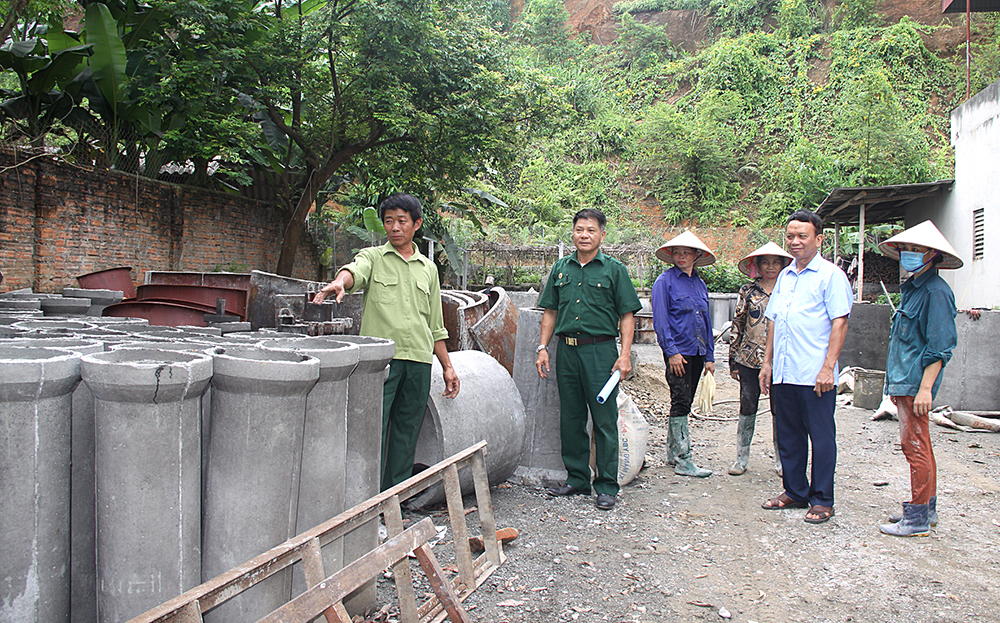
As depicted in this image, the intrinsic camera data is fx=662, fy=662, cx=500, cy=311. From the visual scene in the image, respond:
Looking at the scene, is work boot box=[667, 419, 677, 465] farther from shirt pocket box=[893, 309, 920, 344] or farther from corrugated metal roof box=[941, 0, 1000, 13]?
corrugated metal roof box=[941, 0, 1000, 13]

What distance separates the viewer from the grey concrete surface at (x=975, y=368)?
7246 millimetres

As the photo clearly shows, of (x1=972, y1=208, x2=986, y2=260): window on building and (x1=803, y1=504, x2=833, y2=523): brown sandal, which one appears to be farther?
(x1=972, y1=208, x2=986, y2=260): window on building

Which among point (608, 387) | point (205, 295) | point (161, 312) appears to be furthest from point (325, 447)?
point (205, 295)

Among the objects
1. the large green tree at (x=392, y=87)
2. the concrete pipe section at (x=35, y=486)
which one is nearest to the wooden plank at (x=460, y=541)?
the concrete pipe section at (x=35, y=486)

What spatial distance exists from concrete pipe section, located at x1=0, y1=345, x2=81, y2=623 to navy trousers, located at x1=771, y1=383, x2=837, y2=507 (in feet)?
12.6

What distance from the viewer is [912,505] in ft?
12.5

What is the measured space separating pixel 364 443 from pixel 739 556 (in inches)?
85.3

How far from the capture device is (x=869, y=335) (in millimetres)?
9469

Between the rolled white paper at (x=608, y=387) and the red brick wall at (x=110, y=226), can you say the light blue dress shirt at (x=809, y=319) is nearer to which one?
the rolled white paper at (x=608, y=387)

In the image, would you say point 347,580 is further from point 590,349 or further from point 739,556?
point 590,349

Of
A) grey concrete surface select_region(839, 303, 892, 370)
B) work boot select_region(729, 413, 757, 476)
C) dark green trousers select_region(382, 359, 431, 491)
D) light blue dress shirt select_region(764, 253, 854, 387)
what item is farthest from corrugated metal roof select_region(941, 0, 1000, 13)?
dark green trousers select_region(382, 359, 431, 491)

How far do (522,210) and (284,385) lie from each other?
81.0 feet

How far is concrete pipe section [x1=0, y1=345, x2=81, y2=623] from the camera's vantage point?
1.79 metres

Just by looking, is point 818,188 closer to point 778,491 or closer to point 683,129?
point 683,129
